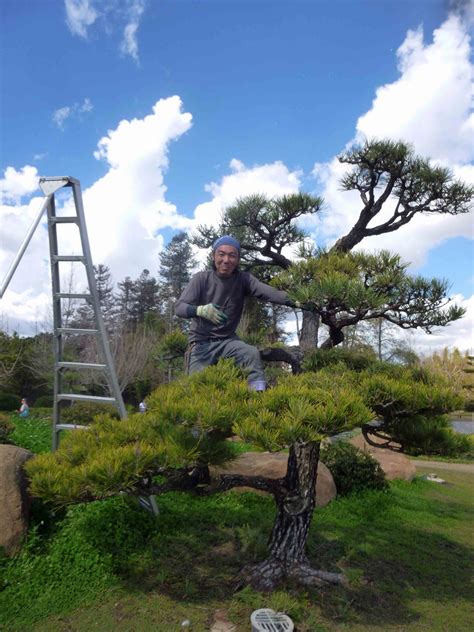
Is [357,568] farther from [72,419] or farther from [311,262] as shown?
[72,419]

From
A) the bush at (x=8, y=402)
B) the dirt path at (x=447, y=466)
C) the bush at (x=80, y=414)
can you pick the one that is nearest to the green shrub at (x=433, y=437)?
the bush at (x=80, y=414)

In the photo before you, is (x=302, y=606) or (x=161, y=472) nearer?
(x=161, y=472)

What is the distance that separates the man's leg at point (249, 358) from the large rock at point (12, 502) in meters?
1.74

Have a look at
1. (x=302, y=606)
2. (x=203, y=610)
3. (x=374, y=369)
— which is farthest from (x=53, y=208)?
(x=302, y=606)

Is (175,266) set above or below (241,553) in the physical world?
above

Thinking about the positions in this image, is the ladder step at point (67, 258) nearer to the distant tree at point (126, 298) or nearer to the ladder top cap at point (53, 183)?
the ladder top cap at point (53, 183)

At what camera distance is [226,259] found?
141 inches

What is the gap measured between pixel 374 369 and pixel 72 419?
767 cm

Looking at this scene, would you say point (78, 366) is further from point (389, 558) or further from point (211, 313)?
point (389, 558)

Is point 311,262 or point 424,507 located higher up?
point 311,262

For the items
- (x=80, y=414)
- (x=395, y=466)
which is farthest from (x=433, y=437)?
(x=80, y=414)

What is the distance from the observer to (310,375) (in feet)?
9.75

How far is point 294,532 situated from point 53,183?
10.5ft

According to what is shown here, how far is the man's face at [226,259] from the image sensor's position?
359cm
